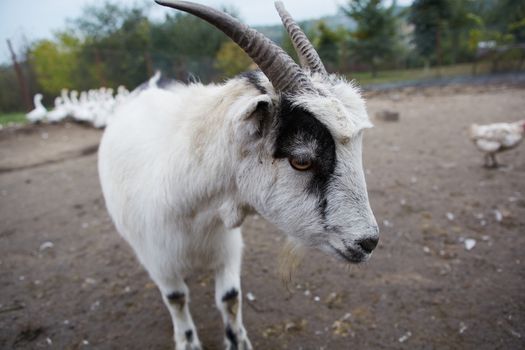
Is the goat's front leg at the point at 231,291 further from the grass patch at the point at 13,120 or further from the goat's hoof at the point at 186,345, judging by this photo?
the grass patch at the point at 13,120

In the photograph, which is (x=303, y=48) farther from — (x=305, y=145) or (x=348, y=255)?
(x=348, y=255)

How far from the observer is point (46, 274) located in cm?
357

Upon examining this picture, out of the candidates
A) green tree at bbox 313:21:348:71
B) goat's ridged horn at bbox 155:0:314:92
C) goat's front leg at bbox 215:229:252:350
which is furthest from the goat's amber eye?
green tree at bbox 313:21:348:71

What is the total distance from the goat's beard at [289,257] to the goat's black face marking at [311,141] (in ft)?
1.18

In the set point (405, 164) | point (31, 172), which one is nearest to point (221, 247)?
point (405, 164)

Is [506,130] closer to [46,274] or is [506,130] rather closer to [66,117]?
[46,274]

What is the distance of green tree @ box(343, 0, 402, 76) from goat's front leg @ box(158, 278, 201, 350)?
2038 cm

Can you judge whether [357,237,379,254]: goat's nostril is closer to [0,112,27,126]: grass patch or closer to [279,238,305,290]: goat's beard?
[279,238,305,290]: goat's beard

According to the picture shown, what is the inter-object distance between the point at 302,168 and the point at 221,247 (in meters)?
0.90

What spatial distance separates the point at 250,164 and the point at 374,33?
22543 mm

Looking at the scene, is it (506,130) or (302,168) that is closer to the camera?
(302,168)

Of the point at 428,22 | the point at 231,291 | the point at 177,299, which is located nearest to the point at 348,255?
the point at 231,291

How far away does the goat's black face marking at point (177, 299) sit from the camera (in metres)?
2.32

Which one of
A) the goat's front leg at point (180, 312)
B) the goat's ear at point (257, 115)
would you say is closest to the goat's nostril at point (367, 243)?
the goat's ear at point (257, 115)
